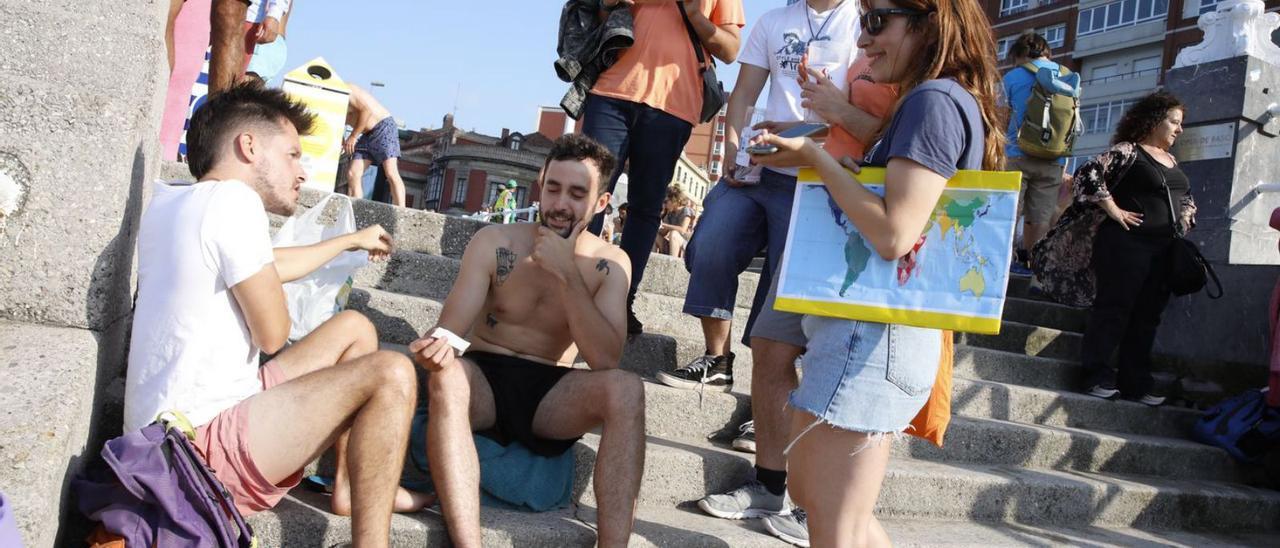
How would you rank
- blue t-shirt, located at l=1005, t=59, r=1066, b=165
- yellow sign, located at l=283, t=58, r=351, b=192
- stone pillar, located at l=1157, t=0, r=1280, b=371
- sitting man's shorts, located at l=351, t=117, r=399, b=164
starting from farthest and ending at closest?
sitting man's shorts, located at l=351, t=117, r=399, b=164 < blue t-shirt, located at l=1005, t=59, r=1066, b=165 < stone pillar, located at l=1157, t=0, r=1280, b=371 < yellow sign, located at l=283, t=58, r=351, b=192

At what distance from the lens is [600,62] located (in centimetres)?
422

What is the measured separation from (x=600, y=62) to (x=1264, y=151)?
5.34 meters

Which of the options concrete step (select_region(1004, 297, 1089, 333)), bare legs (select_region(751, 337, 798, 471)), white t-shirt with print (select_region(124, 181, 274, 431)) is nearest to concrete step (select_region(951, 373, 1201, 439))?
concrete step (select_region(1004, 297, 1089, 333))

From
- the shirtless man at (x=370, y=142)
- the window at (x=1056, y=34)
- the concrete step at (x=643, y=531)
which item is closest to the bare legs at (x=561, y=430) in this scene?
the concrete step at (x=643, y=531)

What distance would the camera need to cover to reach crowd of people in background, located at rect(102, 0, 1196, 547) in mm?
2182

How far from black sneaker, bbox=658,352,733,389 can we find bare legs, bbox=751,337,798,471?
0.70 metres

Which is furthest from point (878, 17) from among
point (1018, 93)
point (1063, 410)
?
point (1018, 93)

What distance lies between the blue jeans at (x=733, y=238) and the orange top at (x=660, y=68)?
1.70ft

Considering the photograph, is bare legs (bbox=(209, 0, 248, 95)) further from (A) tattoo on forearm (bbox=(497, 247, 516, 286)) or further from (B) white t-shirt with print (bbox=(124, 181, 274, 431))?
(B) white t-shirt with print (bbox=(124, 181, 274, 431))

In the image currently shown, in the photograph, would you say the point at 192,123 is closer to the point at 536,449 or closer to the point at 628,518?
the point at 536,449

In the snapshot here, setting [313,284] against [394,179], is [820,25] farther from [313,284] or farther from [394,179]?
[394,179]

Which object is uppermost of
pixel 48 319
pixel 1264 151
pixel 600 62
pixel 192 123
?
pixel 1264 151

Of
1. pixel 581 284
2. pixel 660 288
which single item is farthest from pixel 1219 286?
pixel 581 284

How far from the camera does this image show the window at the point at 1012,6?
4284 centimetres
